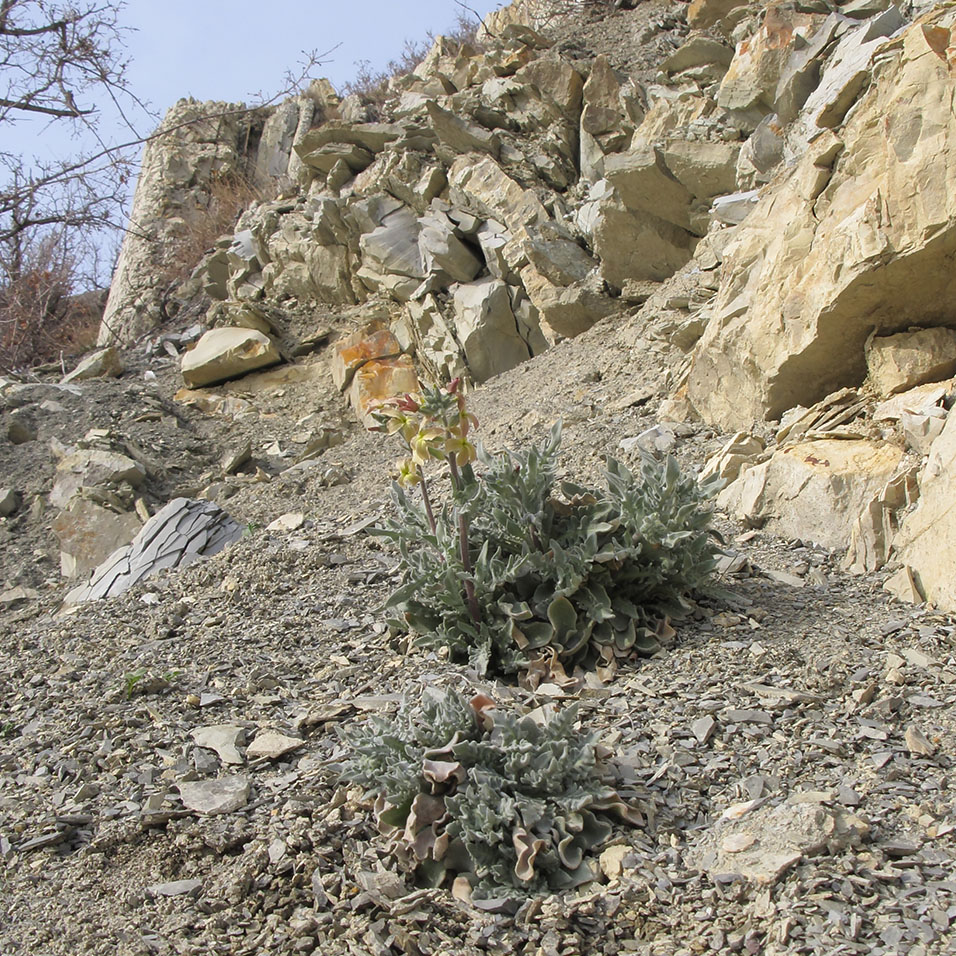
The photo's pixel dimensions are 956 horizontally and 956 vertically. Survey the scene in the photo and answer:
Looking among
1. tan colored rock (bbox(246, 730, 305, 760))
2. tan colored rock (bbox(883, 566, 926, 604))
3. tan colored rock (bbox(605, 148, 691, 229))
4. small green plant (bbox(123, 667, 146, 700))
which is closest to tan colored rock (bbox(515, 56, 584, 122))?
tan colored rock (bbox(605, 148, 691, 229))

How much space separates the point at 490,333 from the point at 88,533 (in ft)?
13.6

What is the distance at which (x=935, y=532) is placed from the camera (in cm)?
320

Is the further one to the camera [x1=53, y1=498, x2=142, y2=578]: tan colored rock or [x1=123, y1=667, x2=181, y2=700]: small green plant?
[x1=53, y1=498, x2=142, y2=578]: tan colored rock

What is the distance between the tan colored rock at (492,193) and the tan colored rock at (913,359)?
4846 mm

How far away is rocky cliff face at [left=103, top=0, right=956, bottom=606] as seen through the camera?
4031 mm

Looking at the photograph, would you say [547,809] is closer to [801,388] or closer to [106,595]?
[801,388]

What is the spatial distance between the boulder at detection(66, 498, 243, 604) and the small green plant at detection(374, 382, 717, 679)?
268cm

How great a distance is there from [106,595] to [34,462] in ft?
13.2

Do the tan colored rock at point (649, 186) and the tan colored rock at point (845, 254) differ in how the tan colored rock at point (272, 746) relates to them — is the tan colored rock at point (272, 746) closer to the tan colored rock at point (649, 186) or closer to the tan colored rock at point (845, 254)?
the tan colored rock at point (845, 254)

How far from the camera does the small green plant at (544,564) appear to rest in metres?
2.97

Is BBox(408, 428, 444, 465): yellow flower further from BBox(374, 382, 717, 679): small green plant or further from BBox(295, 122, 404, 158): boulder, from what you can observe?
BBox(295, 122, 404, 158): boulder

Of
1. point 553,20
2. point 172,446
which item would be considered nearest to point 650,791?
point 172,446

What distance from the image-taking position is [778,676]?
9.18ft

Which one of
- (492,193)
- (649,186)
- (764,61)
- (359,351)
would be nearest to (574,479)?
(649,186)
